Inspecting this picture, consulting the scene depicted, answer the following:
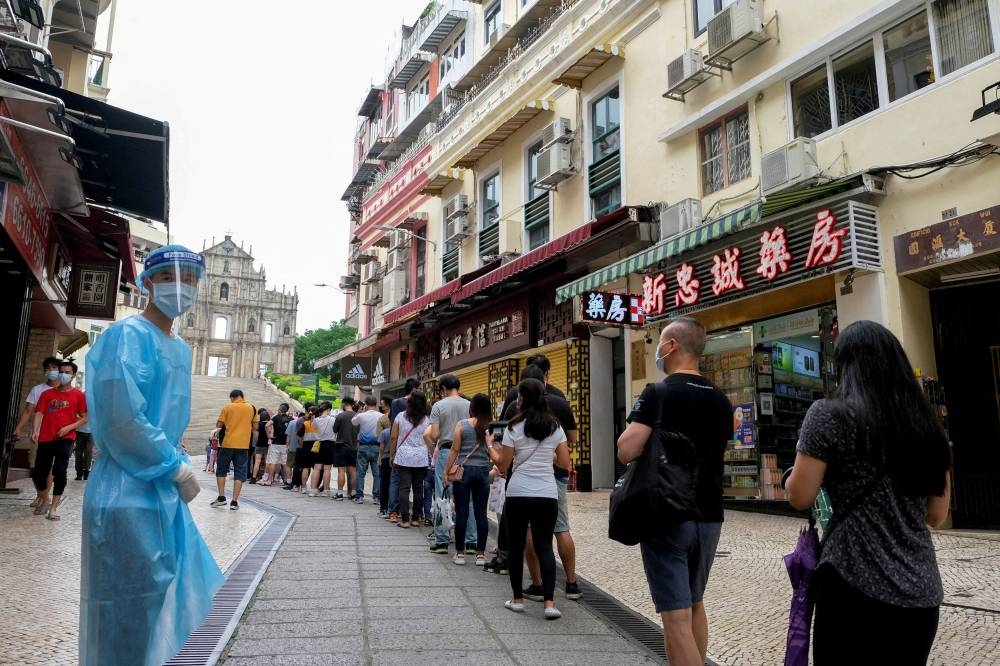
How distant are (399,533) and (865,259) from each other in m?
6.26

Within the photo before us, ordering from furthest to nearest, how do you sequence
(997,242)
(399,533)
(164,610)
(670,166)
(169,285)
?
1. (670,166)
2. (399,533)
3. (997,242)
4. (169,285)
5. (164,610)

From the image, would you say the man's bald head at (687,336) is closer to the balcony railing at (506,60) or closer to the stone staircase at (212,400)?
the balcony railing at (506,60)

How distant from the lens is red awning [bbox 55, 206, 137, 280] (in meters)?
12.4

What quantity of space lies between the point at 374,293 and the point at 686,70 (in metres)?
17.1

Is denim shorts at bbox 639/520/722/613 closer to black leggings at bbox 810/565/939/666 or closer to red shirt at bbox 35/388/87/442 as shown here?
black leggings at bbox 810/565/939/666

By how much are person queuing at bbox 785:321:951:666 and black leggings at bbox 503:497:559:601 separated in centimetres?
280

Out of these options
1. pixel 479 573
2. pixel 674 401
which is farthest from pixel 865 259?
pixel 674 401

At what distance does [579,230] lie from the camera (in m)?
13.2

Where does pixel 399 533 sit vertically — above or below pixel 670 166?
below

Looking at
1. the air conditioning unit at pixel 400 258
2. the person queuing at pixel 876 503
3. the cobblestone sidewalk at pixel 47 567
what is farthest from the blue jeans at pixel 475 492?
the air conditioning unit at pixel 400 258

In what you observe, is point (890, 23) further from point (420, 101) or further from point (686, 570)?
point (420, 101)

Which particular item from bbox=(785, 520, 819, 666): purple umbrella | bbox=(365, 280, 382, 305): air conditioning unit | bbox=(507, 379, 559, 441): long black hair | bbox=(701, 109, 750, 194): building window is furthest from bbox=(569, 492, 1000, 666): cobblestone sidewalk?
bbox=(365, 280, 382, 305): air conditioning unit

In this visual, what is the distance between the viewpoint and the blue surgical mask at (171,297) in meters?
2.85

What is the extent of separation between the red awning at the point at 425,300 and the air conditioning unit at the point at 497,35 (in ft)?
20.3
